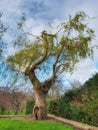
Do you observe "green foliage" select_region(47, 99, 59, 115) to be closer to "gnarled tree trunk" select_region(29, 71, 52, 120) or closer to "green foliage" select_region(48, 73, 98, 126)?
"green foliage" select_region(48, 73, 98, 126)

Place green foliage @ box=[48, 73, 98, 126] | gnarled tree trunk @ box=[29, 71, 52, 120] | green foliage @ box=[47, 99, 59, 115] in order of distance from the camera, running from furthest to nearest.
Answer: green foliage @ box=[47, 99, 59, 115] → gnarled tree trunk @ box=[29, 71, 52, 120] → green foliage @ box=[48, 73, 98, 126]

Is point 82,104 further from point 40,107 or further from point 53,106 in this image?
point 53,106

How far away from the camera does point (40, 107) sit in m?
26.3

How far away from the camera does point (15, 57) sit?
2722cm

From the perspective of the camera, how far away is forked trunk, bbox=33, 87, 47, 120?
2589cm

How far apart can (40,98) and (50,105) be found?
275 cm

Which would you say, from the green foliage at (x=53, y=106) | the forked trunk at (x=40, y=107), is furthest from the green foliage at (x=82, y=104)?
the forked trunk at (x=40, y=107)

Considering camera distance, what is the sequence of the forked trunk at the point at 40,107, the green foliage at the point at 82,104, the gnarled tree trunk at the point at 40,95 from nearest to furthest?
the green foliage at the point at 82,104
the forked trunk at the point at 40,107
the gnarled tree trunk at the point at 40,95

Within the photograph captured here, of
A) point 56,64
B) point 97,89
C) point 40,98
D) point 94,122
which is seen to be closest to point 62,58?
point 56,64

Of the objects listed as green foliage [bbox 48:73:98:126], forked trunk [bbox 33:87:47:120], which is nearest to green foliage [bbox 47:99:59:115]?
green foliage [bbox 48:73:98:126]

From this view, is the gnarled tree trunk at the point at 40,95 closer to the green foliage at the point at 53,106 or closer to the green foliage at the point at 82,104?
the green foliage at the point at 82,104

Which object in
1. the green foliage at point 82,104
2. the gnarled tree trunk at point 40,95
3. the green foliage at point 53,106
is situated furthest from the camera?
the green foliage at point 53,106

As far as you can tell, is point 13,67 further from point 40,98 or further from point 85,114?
point 85,114

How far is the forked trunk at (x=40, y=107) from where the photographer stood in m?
25.9
